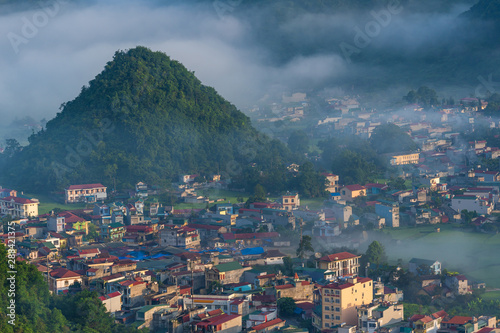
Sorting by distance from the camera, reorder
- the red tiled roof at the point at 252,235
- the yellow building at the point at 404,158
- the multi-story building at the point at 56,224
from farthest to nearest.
Answer: the yellow building at the point at 404,158 < the multi-story building at the point at 56,224 < the red tiled roof at the point at 252,235

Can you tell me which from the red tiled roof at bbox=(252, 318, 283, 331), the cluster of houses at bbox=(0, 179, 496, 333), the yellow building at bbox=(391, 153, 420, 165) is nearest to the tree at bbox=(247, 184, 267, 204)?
the cluster of houses at bbox=(0, 179, 496, 333)

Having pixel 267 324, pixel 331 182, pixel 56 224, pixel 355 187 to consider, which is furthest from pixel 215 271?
pixel 331 182

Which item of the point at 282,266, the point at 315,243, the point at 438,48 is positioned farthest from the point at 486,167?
the point at 438,48

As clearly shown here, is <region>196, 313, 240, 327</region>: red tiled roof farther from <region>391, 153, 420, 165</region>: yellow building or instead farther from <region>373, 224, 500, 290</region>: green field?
<region>391, 153, 420, 165</region>: yellow building

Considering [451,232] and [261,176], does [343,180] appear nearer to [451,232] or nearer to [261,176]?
[261,176]

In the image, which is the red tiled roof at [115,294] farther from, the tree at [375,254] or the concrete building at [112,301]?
the tree at [375,254]

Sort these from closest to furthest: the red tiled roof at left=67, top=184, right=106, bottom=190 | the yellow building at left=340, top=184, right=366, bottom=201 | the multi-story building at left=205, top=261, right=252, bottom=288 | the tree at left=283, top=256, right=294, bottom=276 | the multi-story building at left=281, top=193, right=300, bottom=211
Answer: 1. the multi-story building at left=205, top=261, right=252, bottom=288
2. the tree at left=283, top=256, right=294, bottom=276
3. the multi-story building at left=281, top=193, right=300, bottom=211
4. the yellow building at left=340, top=184, right=366, bottom=201
5. the red tiled roof at left=67, top=184, right=106, bottom=190

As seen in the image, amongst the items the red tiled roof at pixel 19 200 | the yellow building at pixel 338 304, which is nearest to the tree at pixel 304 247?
the yellow building at pixel 338 304
